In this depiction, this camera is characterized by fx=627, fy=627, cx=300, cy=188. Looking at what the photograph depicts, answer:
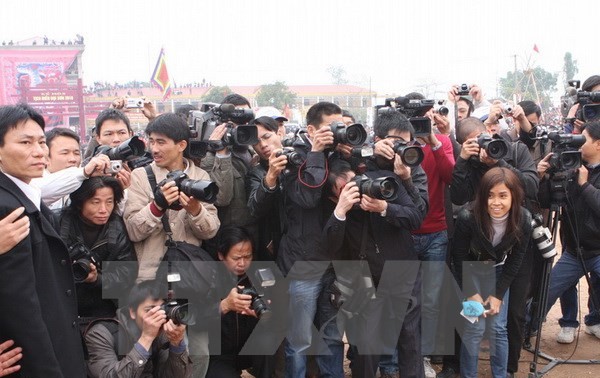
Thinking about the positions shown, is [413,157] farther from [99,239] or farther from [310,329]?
[99,239]

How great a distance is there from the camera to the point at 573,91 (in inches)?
161

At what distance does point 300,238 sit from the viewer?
10.2 feet

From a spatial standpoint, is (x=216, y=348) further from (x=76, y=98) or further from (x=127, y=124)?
(x=76, y=98)

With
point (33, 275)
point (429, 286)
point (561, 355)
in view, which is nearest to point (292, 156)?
point (429, 286)

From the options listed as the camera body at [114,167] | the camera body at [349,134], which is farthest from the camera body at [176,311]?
the camera body at [349,134]

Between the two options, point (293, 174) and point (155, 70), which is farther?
point (155, 70)

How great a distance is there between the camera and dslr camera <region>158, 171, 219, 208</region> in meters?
2.58

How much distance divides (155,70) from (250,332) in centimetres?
1601

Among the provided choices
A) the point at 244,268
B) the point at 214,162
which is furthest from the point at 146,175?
the point at 244,268

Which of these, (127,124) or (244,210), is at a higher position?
(127,124)

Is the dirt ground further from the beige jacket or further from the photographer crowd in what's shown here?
the beige jacket

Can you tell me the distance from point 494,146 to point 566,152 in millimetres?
403

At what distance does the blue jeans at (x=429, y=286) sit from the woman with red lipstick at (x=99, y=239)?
1.52 meters

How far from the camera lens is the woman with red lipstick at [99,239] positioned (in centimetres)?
277
